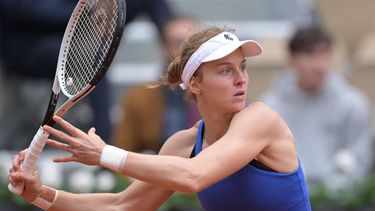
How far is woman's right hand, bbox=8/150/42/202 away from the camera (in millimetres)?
4738

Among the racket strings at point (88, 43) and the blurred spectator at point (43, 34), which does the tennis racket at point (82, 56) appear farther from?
the blurred spectator at point (43, 34)

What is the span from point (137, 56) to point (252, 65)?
918mm

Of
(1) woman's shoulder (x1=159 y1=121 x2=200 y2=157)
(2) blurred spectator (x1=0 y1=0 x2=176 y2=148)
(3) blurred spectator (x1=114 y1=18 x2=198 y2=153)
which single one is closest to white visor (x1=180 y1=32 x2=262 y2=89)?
(1) woman's shoulder (x1=159 y1=121 x2=200 y2=157)

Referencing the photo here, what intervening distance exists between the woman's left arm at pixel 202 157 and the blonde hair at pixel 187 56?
286 mm

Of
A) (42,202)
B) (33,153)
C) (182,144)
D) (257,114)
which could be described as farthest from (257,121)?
(42,202)

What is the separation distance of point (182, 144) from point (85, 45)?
59 cm

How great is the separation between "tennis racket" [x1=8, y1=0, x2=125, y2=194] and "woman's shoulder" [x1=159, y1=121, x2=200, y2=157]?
0.53m

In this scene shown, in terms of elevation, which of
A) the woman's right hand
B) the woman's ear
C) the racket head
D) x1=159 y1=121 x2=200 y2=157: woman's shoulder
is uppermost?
the racket head

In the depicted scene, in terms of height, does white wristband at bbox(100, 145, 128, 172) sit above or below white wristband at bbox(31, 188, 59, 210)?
above

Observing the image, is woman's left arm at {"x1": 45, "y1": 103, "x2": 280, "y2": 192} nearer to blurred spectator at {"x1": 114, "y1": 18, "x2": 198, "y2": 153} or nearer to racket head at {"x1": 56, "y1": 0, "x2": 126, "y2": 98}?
racket head at {"x1": 56, "y1": 0, "x2": 126, "y2": 98}

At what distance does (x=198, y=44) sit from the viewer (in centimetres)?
479

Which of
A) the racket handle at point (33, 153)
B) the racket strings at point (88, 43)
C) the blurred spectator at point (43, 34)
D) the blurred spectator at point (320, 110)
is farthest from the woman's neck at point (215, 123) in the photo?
the blurred spectator at point (43, 34)

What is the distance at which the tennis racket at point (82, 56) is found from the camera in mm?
4566

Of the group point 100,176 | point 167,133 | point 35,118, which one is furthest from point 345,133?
point 35,118
